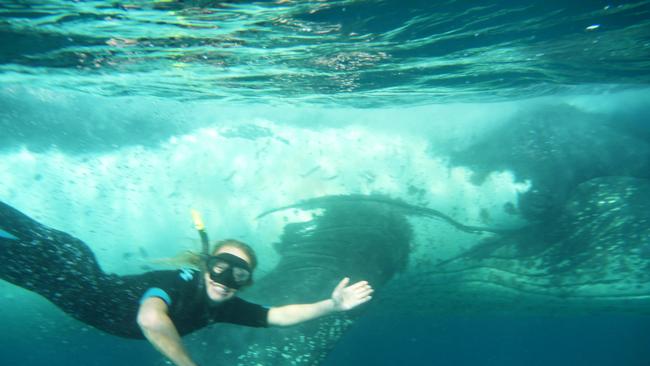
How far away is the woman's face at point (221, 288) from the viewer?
15.1ft

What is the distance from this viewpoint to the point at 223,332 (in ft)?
26.9

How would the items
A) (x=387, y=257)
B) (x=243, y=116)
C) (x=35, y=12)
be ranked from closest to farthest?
(x=35, y=12)
(x=387, y=257)
(x=243, y=116)

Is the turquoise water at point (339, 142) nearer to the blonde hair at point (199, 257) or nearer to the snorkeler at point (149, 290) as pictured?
the snorkeler at point (149, 290)

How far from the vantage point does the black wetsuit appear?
531 centimetres

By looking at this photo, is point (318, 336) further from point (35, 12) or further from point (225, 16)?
point (35, 12)

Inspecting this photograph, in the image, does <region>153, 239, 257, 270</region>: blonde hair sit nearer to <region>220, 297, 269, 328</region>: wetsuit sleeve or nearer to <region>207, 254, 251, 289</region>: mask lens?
<region>207, 254, 251, 289</region>: mask lens

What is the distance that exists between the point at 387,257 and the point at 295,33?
452cm

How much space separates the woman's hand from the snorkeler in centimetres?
1

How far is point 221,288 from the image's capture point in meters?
4.61

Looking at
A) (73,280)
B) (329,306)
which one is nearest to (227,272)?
(329,306)

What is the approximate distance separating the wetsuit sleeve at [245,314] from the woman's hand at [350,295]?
930 mm

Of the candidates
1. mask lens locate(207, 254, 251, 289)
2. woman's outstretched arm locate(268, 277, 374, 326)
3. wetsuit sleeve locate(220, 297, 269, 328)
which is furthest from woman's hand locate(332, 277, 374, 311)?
mask lens locate(207, 254, 251, 289)

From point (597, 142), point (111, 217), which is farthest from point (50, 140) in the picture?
point (597, 142)

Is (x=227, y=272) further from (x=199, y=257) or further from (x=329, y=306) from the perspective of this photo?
(x=329, y=306)
